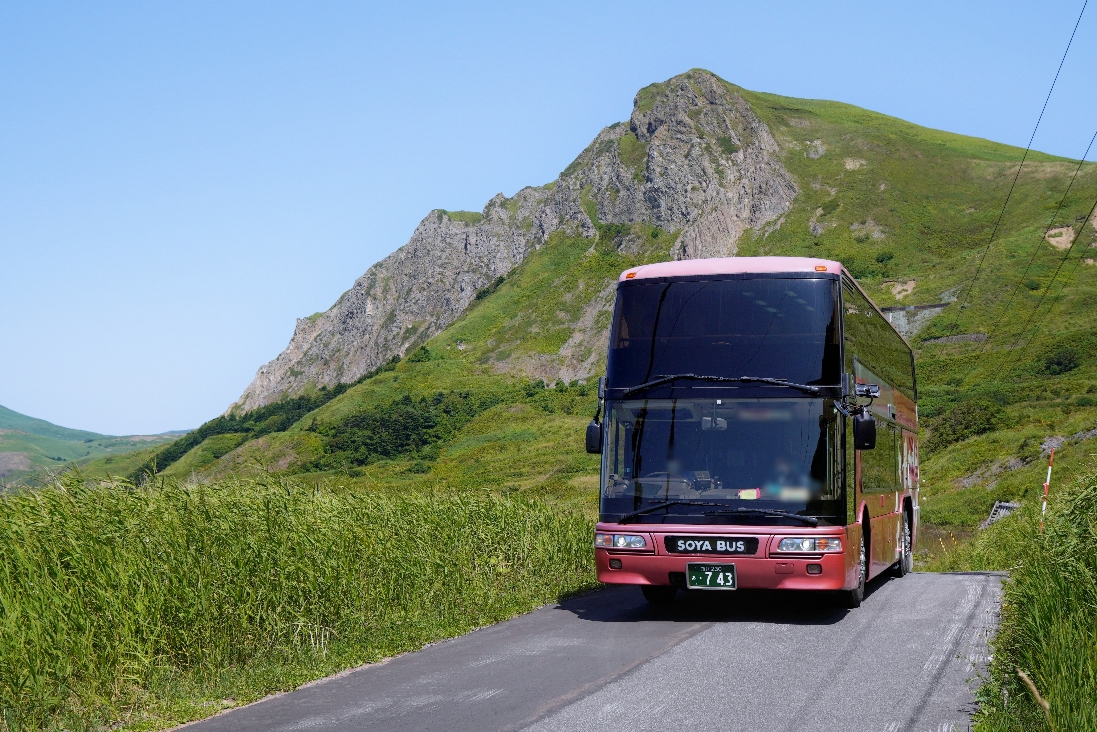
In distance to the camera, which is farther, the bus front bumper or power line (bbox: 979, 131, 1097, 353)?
power line (bbox: 979, 131, 1097, 353)

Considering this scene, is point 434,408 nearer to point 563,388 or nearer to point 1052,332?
point 563,388

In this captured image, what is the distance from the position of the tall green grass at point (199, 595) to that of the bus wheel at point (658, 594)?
5.15ft

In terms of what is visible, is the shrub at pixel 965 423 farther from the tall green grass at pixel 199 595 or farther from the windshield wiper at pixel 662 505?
the windshield wiper at pixel 662 505

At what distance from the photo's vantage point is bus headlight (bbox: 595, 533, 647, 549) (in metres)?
11.5

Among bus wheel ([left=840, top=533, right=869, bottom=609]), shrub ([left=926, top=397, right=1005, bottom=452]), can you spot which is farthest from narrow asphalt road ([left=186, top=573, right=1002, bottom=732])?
shrub ([left=926, top=397, right=1005, bottom=452])

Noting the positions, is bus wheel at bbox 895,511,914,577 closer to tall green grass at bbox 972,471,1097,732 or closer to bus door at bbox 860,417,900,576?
bus door at bbox 860,417,900,576

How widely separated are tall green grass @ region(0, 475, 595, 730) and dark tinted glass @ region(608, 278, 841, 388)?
3.53 meters

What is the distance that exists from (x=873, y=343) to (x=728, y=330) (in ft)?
11.7

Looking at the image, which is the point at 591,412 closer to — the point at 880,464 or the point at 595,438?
the point at 880,464

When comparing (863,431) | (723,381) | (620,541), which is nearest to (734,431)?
(723,381)

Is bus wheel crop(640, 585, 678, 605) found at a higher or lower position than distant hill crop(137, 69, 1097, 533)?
lower

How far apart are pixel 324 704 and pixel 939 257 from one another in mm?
132106

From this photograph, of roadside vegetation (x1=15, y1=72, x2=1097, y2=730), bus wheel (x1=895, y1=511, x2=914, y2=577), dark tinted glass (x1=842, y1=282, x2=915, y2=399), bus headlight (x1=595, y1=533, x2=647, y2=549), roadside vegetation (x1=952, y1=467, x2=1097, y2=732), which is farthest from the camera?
bus wheel (x1=895, y1=511, x2=914, y2=577)

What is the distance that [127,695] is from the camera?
786 centimetres
